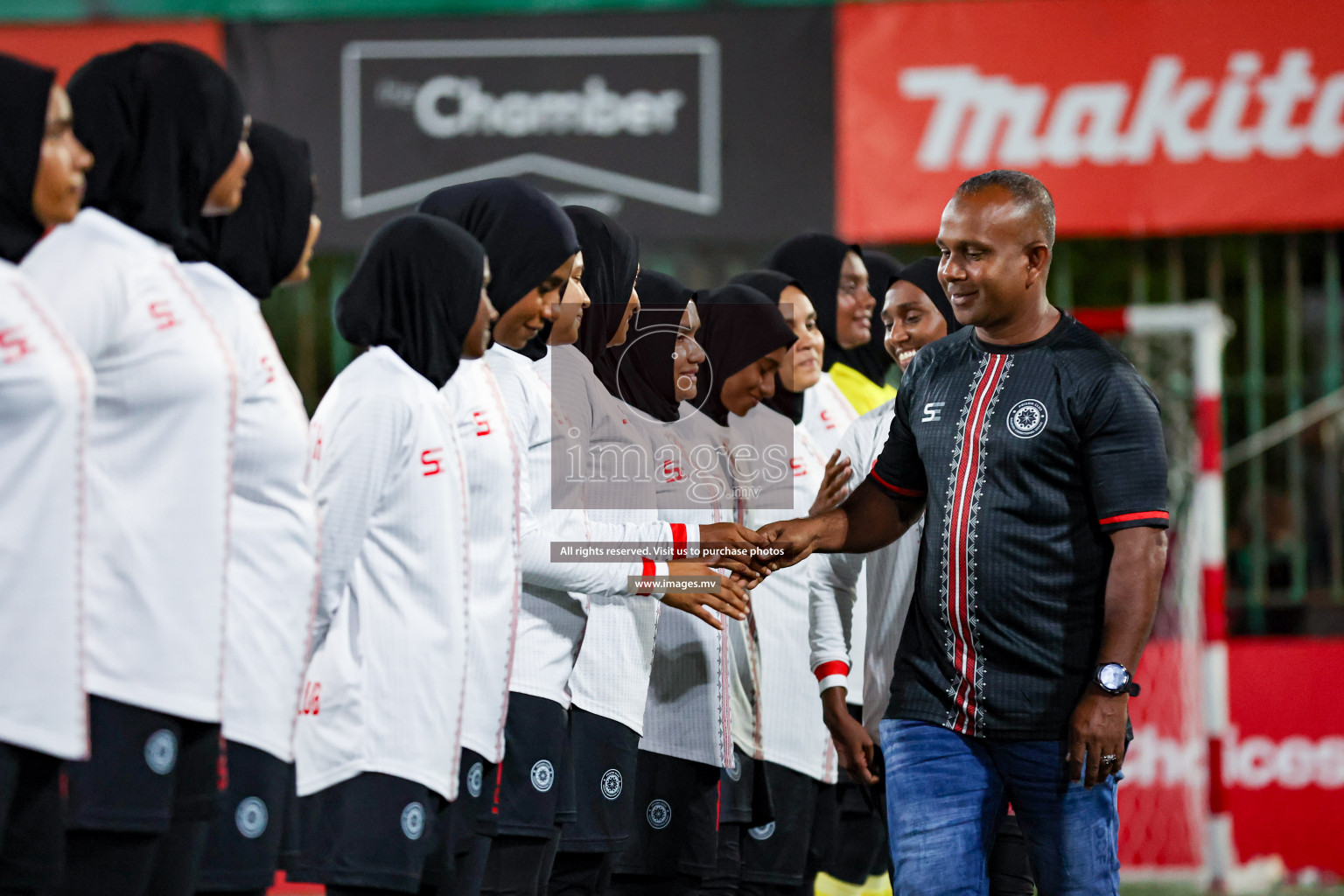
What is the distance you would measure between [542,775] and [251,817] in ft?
2.57

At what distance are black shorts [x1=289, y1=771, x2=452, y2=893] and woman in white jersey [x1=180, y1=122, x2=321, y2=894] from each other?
11 centimetres

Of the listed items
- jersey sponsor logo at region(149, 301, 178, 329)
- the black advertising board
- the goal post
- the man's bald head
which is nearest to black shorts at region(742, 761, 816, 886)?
the man's bald head

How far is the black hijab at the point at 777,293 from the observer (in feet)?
13.7

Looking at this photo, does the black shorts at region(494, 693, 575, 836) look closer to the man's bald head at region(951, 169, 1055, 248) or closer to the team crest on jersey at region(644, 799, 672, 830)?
the team crest on jersey at region(644, 799, 672, 830)

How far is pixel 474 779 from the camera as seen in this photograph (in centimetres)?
270

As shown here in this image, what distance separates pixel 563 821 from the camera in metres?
3.00

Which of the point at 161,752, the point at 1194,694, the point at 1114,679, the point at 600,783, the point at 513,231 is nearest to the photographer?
the point at 161,752

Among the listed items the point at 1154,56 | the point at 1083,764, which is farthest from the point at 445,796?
the point at 1154,56

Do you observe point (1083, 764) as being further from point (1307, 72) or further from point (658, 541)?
point (1307, 72)

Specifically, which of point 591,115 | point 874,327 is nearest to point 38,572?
point 874,327

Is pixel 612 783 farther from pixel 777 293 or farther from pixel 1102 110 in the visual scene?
pixel 1102 110

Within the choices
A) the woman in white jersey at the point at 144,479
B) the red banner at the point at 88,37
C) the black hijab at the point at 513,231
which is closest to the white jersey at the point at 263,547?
the woman in white jersey at the point at 144,479

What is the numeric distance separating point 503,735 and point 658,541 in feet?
1.68

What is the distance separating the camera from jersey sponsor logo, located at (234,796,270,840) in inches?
87.7
